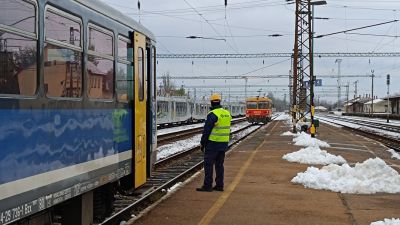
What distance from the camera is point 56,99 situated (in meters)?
5.41

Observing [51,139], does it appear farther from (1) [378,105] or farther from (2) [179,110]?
(1) [378,105]

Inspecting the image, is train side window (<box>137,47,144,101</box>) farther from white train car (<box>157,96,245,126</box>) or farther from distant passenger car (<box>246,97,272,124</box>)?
distant passenger car (<box>246,97,272,124</box>)

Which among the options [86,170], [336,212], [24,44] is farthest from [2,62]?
[336,212]

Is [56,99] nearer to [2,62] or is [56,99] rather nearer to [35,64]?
[35,64]

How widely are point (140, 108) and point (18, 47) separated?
4.19 meters

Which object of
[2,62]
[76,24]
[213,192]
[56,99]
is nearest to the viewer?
[2,62]

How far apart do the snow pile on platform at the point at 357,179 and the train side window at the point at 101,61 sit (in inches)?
225

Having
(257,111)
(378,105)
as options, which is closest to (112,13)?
(257,111)

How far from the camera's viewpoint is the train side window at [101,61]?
6.54 meters

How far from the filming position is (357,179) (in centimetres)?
1129

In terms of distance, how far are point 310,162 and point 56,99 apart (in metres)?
11.6

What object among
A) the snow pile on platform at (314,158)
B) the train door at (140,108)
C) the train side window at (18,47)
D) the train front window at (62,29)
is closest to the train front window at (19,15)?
the train side window at (18,47)

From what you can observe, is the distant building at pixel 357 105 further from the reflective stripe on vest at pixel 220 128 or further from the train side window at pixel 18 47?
the train side window at pixel 18 47

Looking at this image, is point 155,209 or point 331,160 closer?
point 155,209
